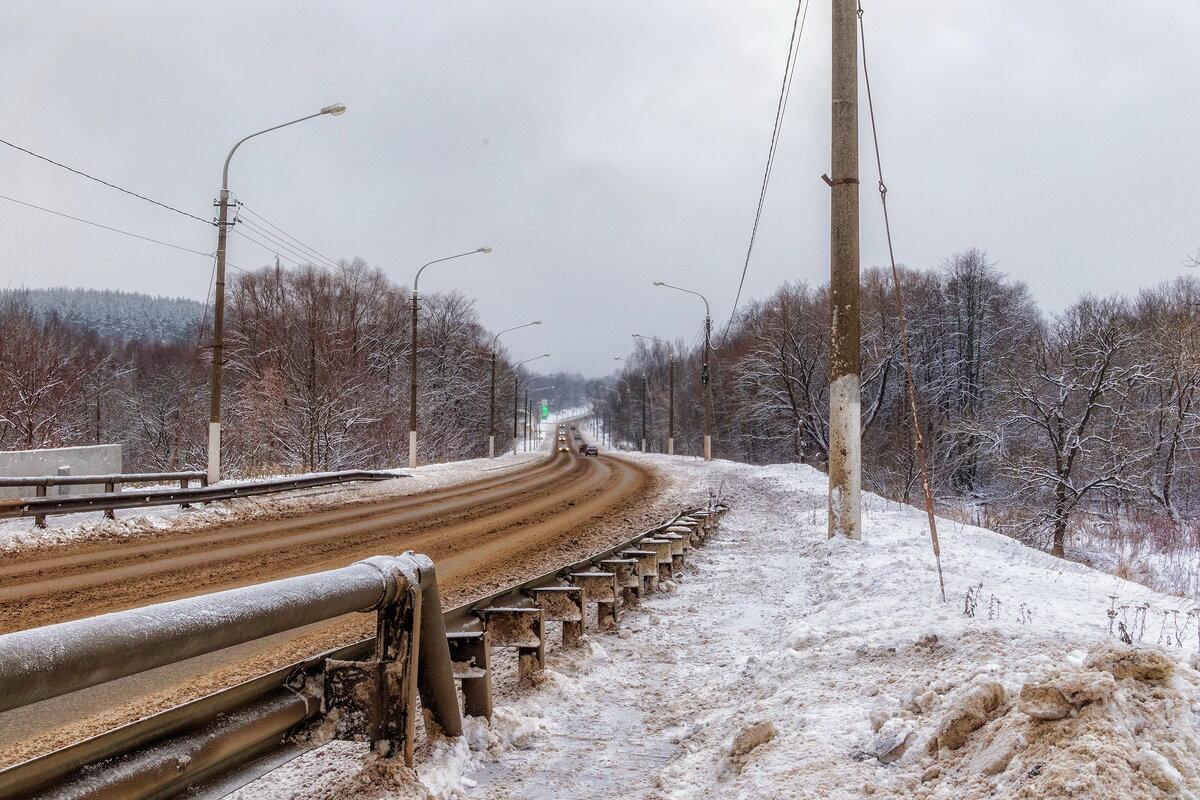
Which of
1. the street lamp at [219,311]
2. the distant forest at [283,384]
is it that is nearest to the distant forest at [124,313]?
the distant forest at [283,384]

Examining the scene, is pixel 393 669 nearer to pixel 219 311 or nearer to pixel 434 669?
pixel 434 669

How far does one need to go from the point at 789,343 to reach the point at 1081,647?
5094 cm

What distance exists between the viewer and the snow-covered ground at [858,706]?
2812 mm

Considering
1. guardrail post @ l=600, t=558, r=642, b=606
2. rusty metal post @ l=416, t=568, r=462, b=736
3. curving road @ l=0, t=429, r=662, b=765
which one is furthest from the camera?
guardrail post @ l=600, t=558, r=642, b=606

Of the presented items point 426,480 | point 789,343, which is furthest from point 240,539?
point 789,343

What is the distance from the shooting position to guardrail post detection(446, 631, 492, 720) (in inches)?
165

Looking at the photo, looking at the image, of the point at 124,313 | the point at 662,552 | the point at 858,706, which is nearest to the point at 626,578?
the point at 662,552

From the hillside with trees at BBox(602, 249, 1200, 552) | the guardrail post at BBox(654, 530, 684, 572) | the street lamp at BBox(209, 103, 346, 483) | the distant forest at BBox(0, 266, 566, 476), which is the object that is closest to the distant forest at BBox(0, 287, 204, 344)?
the distant forest at BBox(0, 266, 566, 476)

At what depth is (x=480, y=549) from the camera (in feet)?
36.1

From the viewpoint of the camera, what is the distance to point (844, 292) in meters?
9.68

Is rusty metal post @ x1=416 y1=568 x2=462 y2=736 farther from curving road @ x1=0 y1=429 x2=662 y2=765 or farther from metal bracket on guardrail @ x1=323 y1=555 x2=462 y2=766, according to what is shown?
curving road @ x1=0 y1=429 x2=662 y2=765

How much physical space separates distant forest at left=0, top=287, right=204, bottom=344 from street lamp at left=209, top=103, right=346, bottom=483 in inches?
3975

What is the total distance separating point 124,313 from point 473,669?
160 meters

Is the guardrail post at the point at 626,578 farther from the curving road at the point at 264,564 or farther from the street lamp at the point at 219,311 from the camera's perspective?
the street lamp at the point at 219,311
